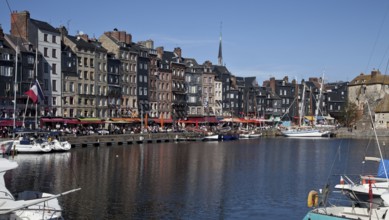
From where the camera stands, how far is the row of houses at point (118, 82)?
85500 millimetres

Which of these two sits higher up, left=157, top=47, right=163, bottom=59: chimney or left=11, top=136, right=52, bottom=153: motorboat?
left=157, top=47, right=163, bottom=59: chimney

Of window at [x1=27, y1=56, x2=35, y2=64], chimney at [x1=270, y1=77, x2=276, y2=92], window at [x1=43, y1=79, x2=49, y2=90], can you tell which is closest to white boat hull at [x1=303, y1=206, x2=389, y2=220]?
window at [x1=27, y1=56, x2=35, y2=64]

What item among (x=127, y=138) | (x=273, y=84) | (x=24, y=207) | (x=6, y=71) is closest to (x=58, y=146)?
(x=6, y=71)

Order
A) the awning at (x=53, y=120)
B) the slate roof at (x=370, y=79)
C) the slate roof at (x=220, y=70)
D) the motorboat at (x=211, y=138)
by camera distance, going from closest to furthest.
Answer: the awning at (x=53, y=120) → the motorboat at (x=211, y=138) → the slate roof at (x=370, y=79) → the slate roof at (x=220, y=70)

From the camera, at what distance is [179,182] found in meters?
43.1

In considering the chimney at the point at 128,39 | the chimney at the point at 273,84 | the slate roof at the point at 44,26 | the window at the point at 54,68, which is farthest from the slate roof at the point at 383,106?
the slate roof at the point at 44,26

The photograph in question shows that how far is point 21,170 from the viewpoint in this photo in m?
49.1

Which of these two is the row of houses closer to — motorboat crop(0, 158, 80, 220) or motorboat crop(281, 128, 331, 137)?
motorboat crop(281, 128, 331, 137)

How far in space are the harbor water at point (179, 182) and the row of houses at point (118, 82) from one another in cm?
1820

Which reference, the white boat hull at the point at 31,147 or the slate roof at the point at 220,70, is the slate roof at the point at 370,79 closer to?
the slate roof at the point at 220,70

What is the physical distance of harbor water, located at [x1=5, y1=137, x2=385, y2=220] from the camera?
3200 centimetres

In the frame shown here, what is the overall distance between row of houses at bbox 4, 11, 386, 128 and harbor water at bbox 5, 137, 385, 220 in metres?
18.2

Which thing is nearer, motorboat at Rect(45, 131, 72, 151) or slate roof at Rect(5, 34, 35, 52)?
motorboat at Rect(45, 131, 72, 151)

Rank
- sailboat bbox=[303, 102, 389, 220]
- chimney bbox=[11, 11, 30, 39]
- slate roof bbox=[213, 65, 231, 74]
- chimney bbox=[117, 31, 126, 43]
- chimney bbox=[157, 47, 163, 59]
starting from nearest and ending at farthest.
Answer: sailboat bbox=[303, 102, 389, 220]
chimney bbox=[11, 11, 30, 39]
chimney bbox=[117, 31, 126, 43]
chimney bbox=[157, 47, 163, 59]
slate roof bbox=[213, 65, 231, 74]
